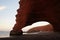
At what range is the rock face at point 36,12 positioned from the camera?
22797 mm

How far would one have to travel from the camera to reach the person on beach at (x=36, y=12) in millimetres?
22797

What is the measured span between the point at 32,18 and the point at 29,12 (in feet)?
4.16

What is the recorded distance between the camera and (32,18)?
2434cm

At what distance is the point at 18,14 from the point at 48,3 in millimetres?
4792

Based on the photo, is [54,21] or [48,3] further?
[54,21]

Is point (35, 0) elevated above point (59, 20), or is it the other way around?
point (35, 0)

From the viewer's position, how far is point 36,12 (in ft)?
79.2

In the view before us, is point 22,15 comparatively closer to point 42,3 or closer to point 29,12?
point 29,12

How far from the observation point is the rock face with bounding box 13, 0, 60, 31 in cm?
2280

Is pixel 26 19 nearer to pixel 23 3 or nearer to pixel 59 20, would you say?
pixel 23 3

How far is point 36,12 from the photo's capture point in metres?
24.1

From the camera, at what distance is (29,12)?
2355 centimetres

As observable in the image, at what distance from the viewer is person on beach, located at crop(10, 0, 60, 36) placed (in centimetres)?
2280

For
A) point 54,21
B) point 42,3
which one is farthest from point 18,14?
point 54,21
